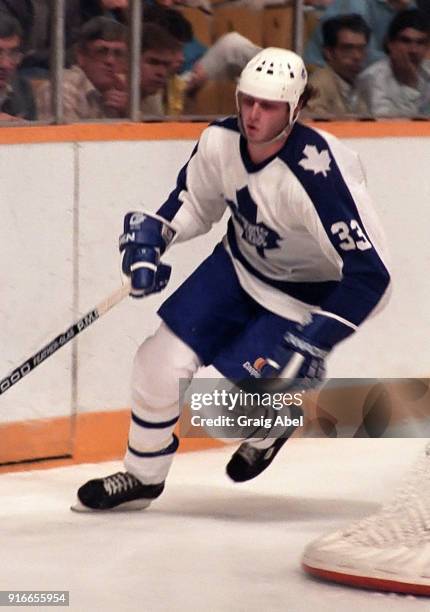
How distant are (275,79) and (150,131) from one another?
1.04 metres

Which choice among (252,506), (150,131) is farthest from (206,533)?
(150,131)

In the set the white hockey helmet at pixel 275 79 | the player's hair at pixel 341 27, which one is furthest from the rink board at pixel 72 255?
the white hockey helmet at pixel 275 79

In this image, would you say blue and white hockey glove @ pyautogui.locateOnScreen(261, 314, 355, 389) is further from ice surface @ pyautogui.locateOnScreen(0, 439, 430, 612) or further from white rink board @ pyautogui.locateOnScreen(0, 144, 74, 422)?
white rink board @ pyautogui.locateOnScreen(0, 144, 74, 422)

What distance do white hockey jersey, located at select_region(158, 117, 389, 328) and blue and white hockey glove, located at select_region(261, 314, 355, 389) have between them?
0.12 ft

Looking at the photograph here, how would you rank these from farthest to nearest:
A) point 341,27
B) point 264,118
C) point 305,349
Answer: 1. point 341,27
2. point 264,118
3. point 305,349

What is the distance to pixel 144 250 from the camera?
444 centimetres

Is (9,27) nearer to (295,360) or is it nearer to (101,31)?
(101,31)

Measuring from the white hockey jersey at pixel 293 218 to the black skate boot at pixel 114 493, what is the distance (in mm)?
582

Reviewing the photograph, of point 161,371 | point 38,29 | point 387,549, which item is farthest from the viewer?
point 38,29

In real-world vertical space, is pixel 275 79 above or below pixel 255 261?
above

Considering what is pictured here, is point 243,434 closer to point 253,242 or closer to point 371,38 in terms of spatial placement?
point 253,242

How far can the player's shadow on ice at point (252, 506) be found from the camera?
4641mm

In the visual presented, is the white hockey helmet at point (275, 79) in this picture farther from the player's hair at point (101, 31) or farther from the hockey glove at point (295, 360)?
the player's hair at point (101, 31)

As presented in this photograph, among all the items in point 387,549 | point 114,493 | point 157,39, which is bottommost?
point 114,493
